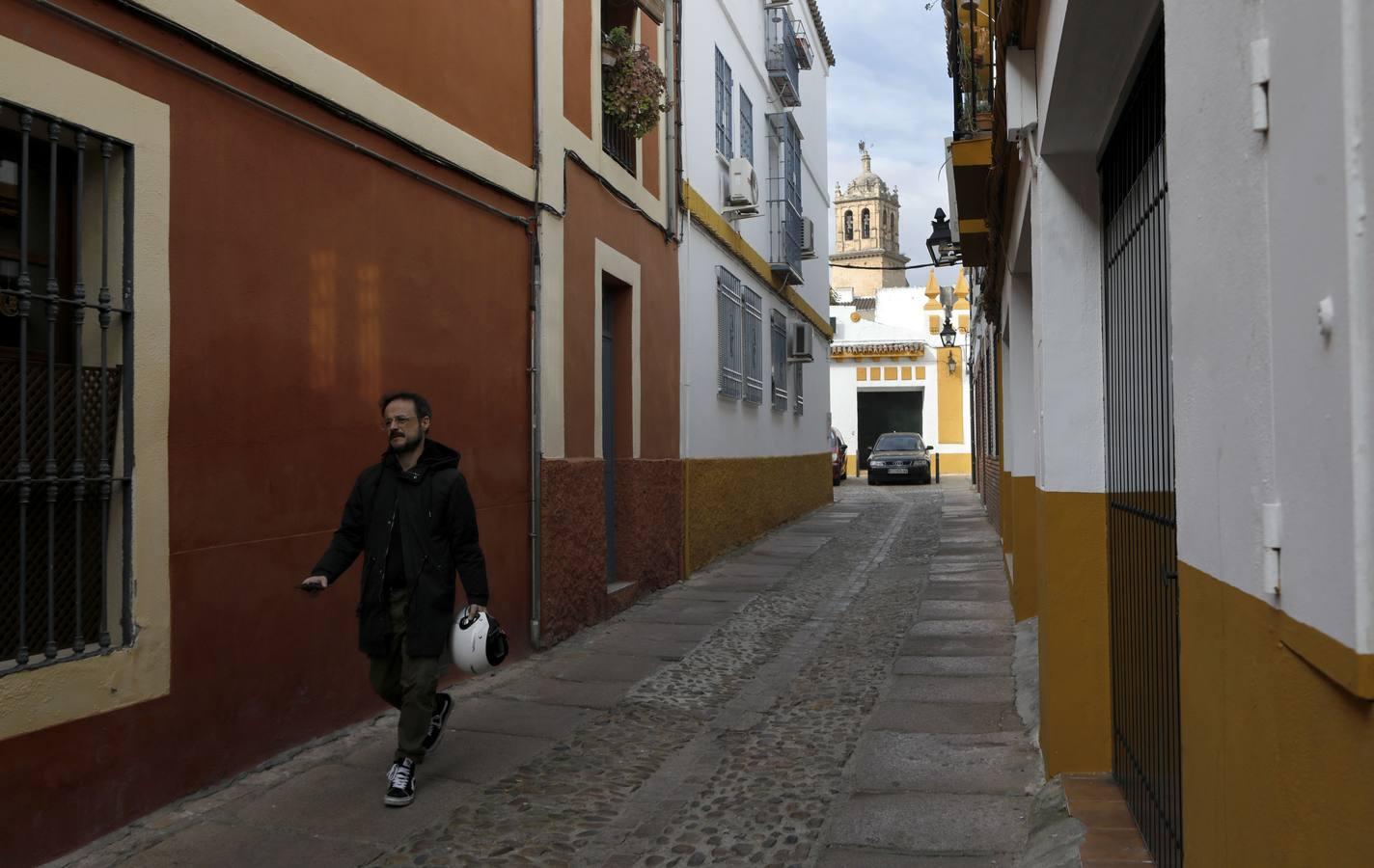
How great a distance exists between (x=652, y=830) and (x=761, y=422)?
38.9 ft

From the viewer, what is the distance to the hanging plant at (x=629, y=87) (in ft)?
33.2

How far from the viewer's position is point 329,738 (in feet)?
19.3

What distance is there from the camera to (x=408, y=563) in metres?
5.08

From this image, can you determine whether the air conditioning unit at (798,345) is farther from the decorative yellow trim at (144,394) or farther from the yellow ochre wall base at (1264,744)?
the yellow ochre wall base at (1264,744)

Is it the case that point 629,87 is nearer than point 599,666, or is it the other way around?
point 599,666

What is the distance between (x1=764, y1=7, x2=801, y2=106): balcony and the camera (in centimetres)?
1714

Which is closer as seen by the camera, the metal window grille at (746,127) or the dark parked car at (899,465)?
the metal window grille at (746,127)

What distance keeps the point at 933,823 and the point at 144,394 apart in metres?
3.51

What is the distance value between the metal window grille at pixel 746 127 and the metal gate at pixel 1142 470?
430 inches

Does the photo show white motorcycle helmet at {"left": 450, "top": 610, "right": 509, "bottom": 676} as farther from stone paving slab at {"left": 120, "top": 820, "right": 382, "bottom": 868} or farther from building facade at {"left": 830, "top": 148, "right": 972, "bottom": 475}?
building facade at {"left": 830, "top": 148, "right": 972, "bottom": 475}

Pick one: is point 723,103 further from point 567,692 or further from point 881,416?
point 881,416

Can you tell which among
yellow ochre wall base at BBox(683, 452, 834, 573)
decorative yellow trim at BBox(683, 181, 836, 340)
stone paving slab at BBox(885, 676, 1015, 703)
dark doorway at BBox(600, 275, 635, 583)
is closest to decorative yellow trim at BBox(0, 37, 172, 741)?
stone paving slab at BBox(885, 676, 1015, 703)

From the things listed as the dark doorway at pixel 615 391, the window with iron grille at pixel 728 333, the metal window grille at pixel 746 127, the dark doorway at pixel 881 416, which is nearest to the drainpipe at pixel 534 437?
the dark doorway at pixel 615 391

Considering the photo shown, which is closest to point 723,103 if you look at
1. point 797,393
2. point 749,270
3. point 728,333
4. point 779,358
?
point 749,270
